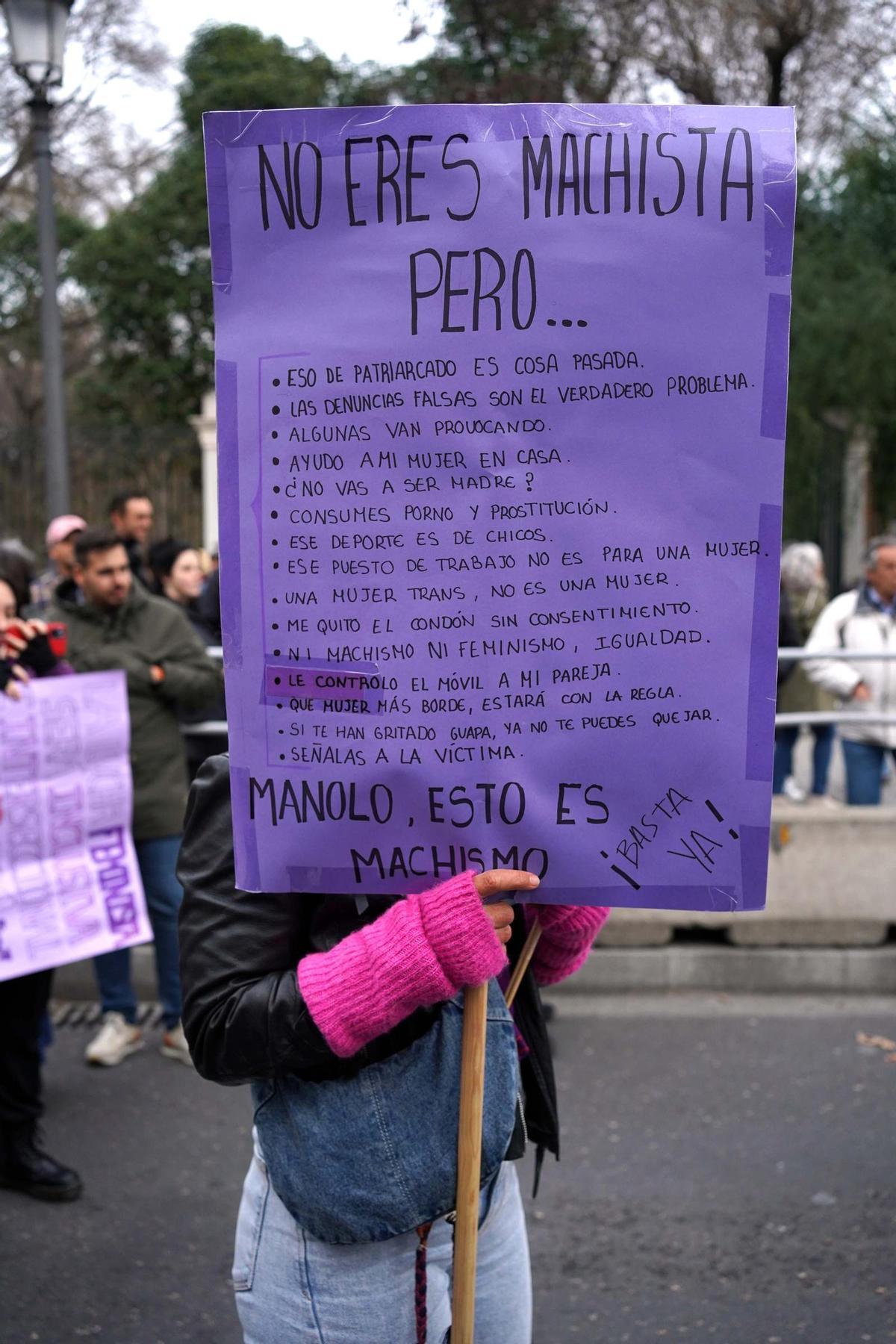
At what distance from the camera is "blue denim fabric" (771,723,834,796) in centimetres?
802

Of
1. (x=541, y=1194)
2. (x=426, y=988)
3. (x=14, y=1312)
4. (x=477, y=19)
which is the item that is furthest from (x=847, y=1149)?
(x=477, y=19)

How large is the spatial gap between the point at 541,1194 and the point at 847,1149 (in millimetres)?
1017

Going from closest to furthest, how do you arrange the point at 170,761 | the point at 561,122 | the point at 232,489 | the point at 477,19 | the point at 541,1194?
the point at 561,122, the point at 232,489, the point at 541,1194, the point at 170,761, the point at 477,19

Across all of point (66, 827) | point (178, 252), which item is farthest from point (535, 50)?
point (66, 827)

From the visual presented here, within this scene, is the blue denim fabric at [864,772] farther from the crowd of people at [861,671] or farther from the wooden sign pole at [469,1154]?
the wooden sign pole at [469,1154]

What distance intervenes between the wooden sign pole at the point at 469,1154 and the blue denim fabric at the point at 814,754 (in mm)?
6119

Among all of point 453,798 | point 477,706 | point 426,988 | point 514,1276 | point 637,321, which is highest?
point 637,321

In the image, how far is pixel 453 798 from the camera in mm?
1728

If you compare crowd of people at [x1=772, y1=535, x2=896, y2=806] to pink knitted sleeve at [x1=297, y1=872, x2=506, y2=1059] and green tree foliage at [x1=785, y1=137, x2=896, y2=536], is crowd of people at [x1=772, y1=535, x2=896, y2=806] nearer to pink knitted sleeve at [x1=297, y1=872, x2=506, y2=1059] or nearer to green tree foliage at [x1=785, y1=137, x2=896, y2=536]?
pink knitted sleeve at [x1=297, y1=872, x2=506, y2=1059]

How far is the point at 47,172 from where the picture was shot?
7480 millimetres

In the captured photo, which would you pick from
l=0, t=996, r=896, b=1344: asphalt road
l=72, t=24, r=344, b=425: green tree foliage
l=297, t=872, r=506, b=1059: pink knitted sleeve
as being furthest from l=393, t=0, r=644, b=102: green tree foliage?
l=297, t=872, r=506, b=1059: pink knitted sleeve

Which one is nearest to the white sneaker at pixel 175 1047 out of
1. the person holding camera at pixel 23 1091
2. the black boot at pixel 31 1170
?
the person holding camera at pixel 23 1091

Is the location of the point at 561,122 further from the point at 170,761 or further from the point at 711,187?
the point at 170,761

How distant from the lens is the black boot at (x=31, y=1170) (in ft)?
13.5
